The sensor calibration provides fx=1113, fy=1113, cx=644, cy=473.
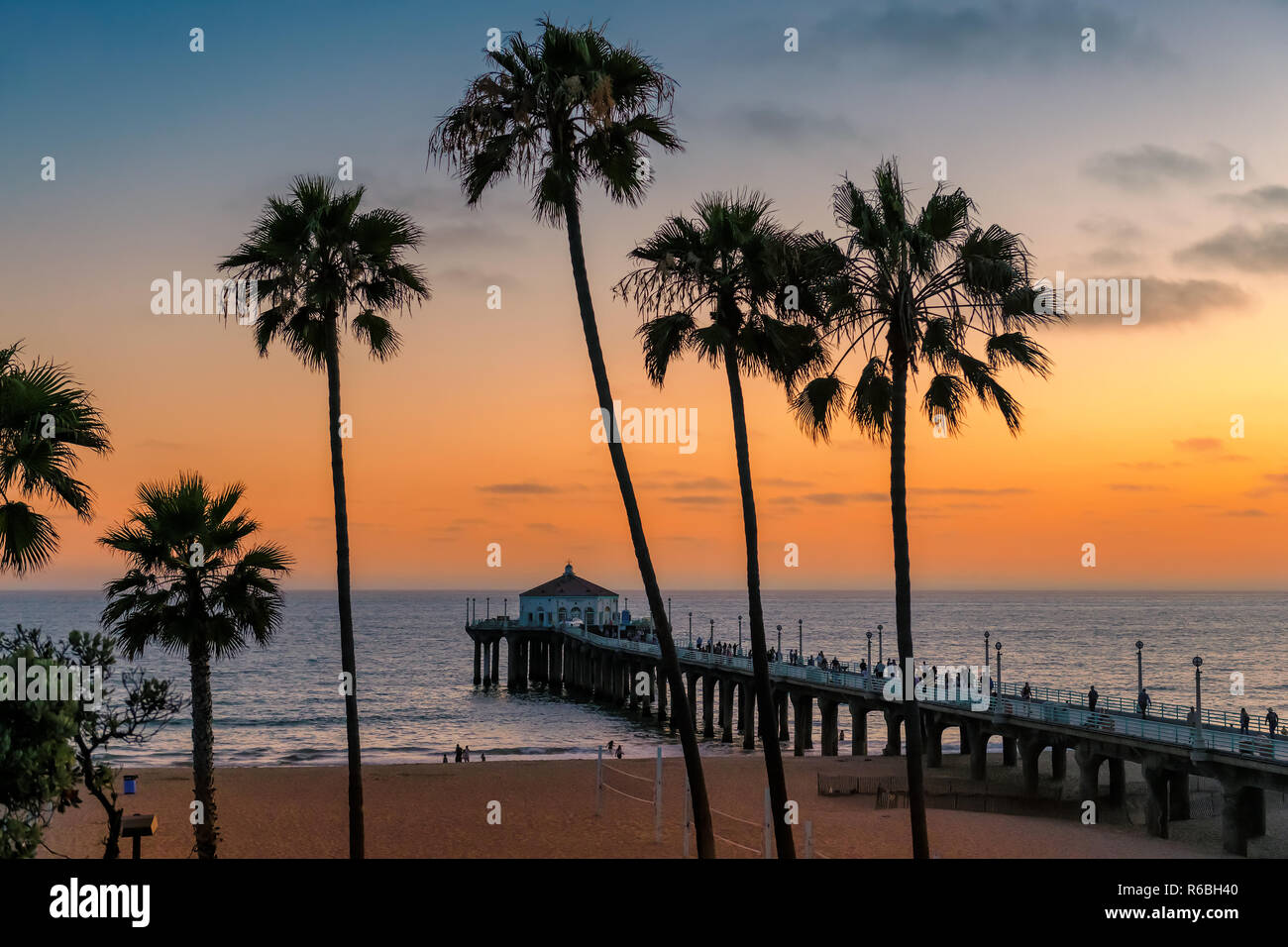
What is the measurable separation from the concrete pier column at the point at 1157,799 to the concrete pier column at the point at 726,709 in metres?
30.4

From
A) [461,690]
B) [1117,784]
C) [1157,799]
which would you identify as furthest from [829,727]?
[461,690]

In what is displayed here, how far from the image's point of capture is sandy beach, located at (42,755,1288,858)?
27453 millimetres

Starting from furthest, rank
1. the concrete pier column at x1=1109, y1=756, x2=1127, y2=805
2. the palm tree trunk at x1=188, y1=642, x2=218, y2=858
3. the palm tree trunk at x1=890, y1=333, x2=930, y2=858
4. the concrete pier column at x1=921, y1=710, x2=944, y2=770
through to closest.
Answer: the concrete pier column at x1=921, y1=710, x2=944, y2=770
the concrete pier column at x1=1109, y1=756, x2=1127, y2=805
the palm tree trunk at x1=188, y1=642, x2=218, y2=858
the palm tree trunk at x1=890, y1=333, x2=930, y2=858

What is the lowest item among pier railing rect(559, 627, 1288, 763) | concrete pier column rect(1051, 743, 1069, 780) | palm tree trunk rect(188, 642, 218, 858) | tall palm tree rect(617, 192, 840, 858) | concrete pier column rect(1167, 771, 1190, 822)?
concrete pier column rect(1051, 743, 1069, 780)

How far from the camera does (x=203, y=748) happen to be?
1741 cm

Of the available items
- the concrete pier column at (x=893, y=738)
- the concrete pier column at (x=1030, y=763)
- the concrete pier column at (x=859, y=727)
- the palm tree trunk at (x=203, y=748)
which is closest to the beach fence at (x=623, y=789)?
the concrete pier column at (x=859, y=727)

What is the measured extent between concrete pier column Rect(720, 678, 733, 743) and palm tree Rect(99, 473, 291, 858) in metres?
44.7

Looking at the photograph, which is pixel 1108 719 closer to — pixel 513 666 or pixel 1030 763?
pixel 1030 763

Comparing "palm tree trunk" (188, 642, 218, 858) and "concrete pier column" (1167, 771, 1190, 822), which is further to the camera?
"concrete pier column" (1167, 771, 1190, 822)

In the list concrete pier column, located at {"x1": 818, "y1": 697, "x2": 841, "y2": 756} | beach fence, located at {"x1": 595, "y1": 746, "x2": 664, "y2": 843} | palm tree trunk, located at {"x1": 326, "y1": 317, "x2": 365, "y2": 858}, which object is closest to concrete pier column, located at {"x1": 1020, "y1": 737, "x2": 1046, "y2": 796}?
beach fence, located at {"x1": 595, "y1": 746, "x2": 664, "y2": 843}

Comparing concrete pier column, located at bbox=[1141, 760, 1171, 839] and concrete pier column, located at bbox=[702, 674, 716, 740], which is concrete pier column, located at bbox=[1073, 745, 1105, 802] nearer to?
concrete pier column, located at bbox=[1141, 760, 1171, 839]

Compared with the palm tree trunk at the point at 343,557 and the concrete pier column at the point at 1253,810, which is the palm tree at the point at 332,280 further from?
the concrete pier column at the point at 1253,810

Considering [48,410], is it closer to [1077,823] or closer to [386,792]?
[386,792]

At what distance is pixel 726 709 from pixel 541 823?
31389 mm
